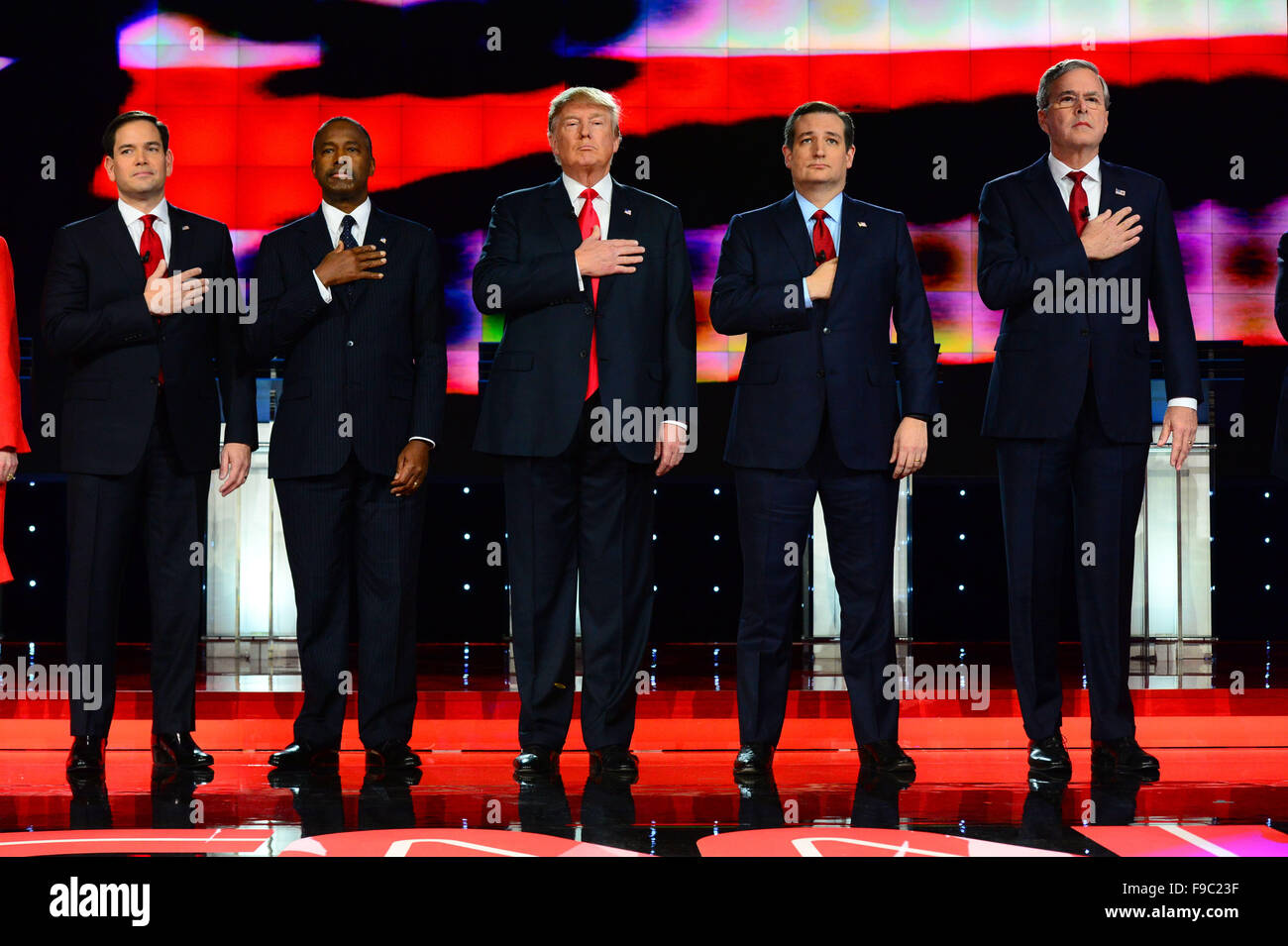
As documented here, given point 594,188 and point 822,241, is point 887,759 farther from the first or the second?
point 594,188

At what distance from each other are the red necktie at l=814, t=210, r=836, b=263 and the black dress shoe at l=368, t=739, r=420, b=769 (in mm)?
1551

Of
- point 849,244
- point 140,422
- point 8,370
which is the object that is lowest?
point 140,422

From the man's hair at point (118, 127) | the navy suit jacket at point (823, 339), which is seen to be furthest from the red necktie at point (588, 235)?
the man's hair at point (118, 127)

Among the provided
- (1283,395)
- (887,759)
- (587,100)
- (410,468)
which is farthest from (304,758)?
(1283,395)

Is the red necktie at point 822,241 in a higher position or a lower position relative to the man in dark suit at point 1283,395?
higher

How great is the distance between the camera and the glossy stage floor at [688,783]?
2.73m

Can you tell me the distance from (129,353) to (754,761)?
6.00ft

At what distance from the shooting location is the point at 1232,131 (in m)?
7.70

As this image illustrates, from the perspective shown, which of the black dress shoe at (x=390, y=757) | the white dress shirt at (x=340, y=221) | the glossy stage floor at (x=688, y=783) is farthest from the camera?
the white dress shirt at (x=340, y=221)

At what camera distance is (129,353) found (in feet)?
11.8

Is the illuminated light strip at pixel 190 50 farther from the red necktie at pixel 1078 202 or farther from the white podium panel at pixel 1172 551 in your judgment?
the red necktie at pixel 1078 202

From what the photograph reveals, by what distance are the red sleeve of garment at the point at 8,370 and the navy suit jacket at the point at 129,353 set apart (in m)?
0.16

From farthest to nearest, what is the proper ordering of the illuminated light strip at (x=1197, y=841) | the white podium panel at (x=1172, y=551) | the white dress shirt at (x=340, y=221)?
the white podium panel at (x=1172, y=551) → the white dress shirt at (x=340, y=221) → the illuminated light strip at (x=1197, y=841)
